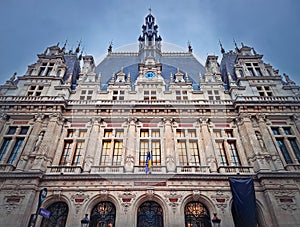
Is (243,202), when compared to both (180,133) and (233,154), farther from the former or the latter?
(180,133)

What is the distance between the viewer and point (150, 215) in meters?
14.6

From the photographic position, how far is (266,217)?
1404cm

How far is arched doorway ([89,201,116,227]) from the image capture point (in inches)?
562

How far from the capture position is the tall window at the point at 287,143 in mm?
17034

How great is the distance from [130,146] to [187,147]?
504 centimetres

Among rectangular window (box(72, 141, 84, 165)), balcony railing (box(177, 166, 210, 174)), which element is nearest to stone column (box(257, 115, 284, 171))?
balcony railing (box(177, 166, 210, 174))

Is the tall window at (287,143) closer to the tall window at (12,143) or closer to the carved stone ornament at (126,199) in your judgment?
the carved stone ornament at (126,199)

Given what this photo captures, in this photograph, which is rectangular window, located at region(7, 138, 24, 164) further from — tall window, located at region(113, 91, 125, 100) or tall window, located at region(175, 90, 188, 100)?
tall window, located at region(175, 90, 188, 100)

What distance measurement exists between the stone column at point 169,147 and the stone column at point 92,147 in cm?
595

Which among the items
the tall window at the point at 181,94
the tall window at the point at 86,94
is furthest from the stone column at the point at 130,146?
the tall window at the point at 86,94

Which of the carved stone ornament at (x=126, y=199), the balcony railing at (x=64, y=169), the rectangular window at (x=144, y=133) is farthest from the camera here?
the rectangular window at (x=144, y=133)

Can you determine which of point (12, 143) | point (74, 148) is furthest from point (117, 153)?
point (12, 143)

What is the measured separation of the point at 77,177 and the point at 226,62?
74.6ft

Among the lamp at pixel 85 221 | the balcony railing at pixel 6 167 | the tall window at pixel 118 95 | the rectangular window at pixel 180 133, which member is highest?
the tall window at pixel 118 95
